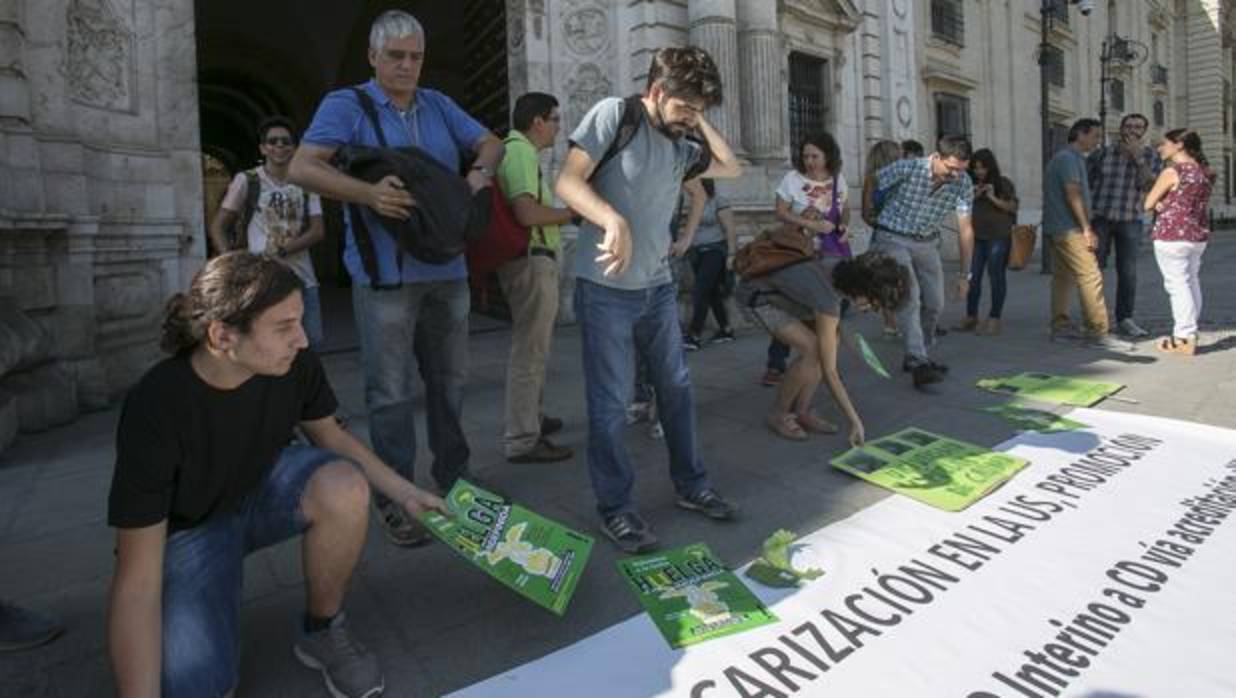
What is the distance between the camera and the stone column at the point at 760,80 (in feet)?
31.2

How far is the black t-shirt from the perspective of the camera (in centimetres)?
161

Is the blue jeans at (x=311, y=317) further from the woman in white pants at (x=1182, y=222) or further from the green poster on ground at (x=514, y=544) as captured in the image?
the woman in white pants at (x=1182, y=222)

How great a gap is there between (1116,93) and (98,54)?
2895 cm

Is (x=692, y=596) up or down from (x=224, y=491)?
down

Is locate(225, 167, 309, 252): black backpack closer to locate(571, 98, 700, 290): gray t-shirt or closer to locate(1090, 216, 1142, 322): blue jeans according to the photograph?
locate(571, 98, 700, 290): gray t-shirt

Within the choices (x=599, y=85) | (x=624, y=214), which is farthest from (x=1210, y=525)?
(x=599, y=85)

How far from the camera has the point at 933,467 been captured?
11.1 ft

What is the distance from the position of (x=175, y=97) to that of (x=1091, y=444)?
6462mm

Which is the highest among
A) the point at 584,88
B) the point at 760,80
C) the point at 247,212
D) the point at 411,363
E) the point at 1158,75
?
the point at 1158,75

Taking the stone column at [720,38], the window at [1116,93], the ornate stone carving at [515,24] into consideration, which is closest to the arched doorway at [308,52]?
the ornate stone carving at [515,24]

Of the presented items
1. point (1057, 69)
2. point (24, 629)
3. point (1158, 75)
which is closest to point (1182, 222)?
point (24, 629)

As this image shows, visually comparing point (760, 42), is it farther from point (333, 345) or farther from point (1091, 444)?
point (1091, 444)

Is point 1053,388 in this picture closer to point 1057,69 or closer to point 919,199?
point 919,199

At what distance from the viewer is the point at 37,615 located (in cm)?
221
